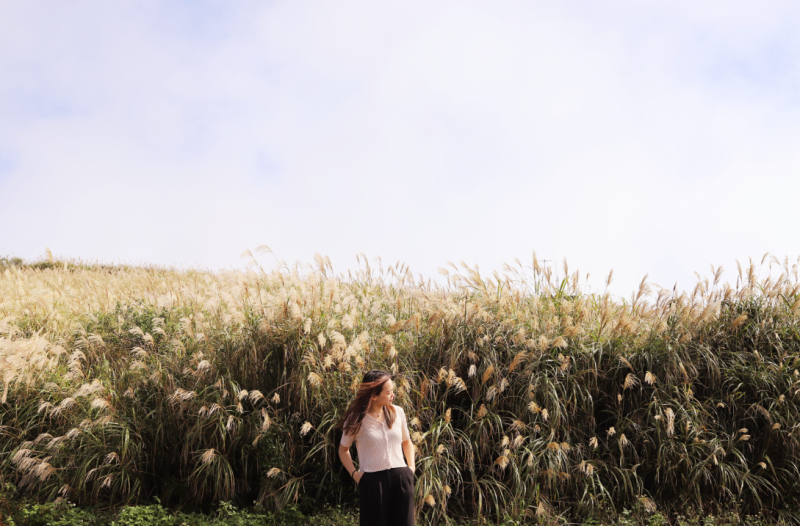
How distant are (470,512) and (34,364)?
5.46 m

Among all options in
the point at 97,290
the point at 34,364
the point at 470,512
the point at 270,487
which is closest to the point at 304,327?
the point at 270,487

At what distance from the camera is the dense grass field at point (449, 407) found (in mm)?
5305

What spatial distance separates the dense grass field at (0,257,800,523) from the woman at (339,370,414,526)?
1135 millimetres

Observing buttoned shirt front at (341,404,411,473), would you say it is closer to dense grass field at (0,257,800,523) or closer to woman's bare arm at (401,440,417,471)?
woman's bare arm at (401,440,417,471)

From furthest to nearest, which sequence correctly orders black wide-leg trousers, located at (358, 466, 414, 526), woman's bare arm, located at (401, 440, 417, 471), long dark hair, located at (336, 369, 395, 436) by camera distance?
woman's bare arm, located at (401, 440, 417, 471) < long dark hair, located at (336, 369, 395, 436) < black wide-leg trousers, located at (358, 466, 414, 526)

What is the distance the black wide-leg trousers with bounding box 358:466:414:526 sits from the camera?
3.74m

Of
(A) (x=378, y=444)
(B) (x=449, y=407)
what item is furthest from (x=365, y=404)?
(B) (x=449, y=407)

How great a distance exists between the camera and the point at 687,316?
22.3 feet

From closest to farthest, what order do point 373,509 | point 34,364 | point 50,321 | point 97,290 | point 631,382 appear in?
point 373,509 < point 631,382 < point 34,364 < point 50,321 < point 97,290

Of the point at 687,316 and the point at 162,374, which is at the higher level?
the point at 687,316

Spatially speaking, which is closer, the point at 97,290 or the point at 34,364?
the point at 34,364

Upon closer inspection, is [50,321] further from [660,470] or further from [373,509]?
[660,470]

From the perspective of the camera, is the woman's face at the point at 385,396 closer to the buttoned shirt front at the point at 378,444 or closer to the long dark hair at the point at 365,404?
the long dark hair at the point at 365,404

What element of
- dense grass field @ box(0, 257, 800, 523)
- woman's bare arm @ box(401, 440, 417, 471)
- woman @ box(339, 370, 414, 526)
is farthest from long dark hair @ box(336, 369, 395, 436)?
dense grass field @ box(0, 257, 800, 523)
